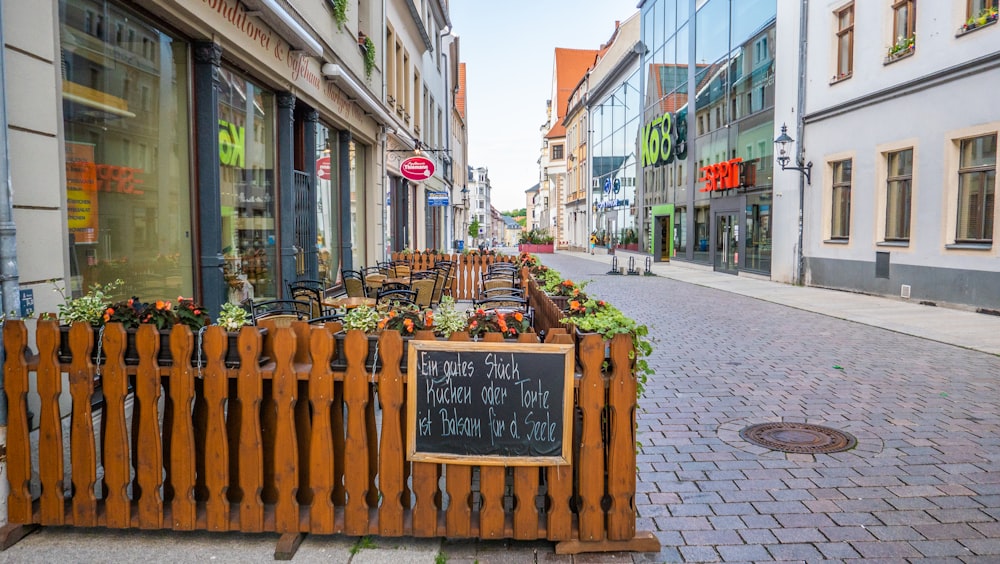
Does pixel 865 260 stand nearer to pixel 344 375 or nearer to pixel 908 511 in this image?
pixel 908 511

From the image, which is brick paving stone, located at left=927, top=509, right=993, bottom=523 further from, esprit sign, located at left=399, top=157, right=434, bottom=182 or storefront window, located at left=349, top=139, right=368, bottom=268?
esprit sign, located at left=399, top=157, right=434, bottom=182

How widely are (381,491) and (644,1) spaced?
125ft

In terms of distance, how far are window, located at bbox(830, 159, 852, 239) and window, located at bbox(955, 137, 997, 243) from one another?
3.93 m

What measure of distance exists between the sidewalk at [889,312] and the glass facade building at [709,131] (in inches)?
143

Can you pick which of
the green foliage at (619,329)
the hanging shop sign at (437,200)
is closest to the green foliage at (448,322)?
the green foliage at (619,329)

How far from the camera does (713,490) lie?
4.30m

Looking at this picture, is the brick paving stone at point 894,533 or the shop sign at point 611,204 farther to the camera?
the shop sign at point 611,204

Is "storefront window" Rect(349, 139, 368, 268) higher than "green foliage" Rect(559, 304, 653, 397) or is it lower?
higher

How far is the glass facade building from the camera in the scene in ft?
A: 75.6

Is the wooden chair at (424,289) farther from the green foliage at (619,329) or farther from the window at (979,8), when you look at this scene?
the window at (979,8)

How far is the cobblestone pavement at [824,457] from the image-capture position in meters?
3.59

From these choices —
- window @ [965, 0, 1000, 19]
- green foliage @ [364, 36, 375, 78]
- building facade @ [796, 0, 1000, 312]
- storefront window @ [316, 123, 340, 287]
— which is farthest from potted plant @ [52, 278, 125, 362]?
window @ [965, 0, 1000, 19]

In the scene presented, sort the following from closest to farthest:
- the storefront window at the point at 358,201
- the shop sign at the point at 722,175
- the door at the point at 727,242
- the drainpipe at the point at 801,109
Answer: the storefront window at the point at 358,201 → the drainpipe at the point at 801,109 → the shop sign at the point at 722,175 → the door at the point at 727,242

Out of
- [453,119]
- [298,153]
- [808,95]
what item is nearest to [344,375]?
[298,153]
